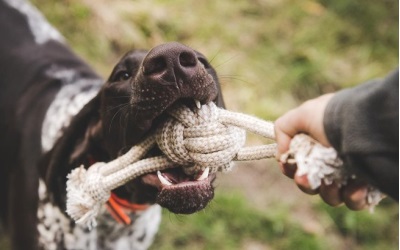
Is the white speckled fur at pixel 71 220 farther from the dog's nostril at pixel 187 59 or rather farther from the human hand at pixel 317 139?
the human hand at pixel 317 139

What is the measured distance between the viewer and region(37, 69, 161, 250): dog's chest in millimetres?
2674

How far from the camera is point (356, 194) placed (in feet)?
5.35

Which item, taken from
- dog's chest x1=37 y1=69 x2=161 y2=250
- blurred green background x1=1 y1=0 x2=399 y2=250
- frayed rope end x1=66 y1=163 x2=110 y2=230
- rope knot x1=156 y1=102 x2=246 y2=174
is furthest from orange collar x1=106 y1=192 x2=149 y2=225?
blurred green background x1=1 y1=0 x2=399 y2=250

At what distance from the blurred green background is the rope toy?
4.96 feet

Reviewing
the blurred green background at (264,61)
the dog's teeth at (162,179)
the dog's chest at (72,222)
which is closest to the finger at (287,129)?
the dog's teeth at (162,179)

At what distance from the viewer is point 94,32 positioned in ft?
15.5

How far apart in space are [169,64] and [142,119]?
0.81 feet

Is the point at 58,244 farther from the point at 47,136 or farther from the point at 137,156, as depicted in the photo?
the point at 137,156

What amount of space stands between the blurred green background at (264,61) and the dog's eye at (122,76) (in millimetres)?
1160

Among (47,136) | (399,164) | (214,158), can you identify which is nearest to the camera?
(399,164)

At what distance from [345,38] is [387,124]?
4024 mm

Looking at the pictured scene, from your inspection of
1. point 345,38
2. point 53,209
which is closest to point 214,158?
point 53,209

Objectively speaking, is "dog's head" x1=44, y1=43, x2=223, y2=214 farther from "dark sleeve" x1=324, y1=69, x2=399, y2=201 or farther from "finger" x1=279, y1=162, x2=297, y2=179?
"dark sleeve" x1=324, y1=69, x2=399, y2=201

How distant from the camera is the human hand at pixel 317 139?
1607mm
